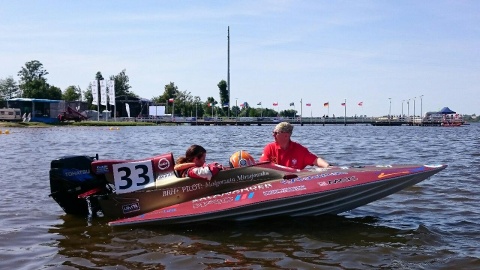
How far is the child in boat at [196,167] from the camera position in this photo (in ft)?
26.3

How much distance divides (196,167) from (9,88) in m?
127

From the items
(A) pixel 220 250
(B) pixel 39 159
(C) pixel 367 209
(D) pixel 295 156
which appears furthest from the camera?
(B) pixel 39 159

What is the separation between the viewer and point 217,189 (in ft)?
26.8

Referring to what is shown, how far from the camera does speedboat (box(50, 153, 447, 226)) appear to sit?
774 centimetres

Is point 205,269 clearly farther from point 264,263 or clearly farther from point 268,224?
point 268,224

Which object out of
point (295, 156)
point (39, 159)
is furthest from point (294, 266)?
point (39, 159)

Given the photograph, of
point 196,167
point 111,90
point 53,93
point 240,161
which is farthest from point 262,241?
point 53,93

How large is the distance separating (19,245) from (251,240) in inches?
122

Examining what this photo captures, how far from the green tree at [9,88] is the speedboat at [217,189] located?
→ 122 m

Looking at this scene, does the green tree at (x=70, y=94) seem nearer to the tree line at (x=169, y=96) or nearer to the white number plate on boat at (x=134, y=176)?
the tree line at (x=169, y=96)

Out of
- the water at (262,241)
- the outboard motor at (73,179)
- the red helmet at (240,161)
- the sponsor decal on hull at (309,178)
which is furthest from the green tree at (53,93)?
the sponsor decal on hull at (309,178)

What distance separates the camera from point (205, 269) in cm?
611

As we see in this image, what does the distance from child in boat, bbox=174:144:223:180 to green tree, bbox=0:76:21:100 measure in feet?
403

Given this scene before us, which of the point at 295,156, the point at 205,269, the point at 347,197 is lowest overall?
the point at 205,269
